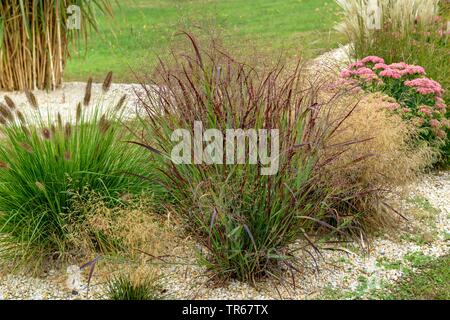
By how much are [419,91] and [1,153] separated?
3.67 m

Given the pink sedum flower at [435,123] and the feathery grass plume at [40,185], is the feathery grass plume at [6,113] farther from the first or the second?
the pink sedum flower at [435,123]

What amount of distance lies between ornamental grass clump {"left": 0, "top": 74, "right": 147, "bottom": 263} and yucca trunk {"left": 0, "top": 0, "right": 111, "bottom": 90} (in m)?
4.62

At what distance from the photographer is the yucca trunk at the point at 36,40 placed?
9.48 metres

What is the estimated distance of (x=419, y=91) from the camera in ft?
20.9

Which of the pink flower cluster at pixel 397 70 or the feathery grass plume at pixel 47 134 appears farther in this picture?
the pink flower cluster at pixel 397 70

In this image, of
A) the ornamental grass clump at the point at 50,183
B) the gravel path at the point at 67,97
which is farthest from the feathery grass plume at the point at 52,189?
the gravel path at the point at 67,97

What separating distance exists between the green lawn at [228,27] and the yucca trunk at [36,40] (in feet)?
1.46

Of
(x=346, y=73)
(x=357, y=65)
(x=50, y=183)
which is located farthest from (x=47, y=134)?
(x=357, y=65)

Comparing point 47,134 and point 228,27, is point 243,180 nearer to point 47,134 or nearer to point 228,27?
point 47,134

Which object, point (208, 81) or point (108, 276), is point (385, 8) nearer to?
point (208, 81)

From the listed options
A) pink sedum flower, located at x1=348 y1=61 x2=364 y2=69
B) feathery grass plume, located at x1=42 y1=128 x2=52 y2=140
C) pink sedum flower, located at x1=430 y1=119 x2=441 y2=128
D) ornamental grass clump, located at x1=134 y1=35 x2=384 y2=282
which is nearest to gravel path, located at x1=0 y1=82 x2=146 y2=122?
pink sedum flower, located at x1=348 y1=61 x2=364 y2=69

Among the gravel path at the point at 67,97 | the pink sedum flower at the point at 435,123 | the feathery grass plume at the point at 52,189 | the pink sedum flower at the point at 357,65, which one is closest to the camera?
the feathery grass plume at the point at 52,189

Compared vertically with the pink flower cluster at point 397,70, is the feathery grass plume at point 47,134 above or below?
below

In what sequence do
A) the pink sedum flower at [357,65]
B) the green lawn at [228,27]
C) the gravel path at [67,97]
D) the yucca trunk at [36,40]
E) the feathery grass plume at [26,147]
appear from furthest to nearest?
the green lawn at [228,27] → the yucca trunk at [36,40] → the gravel path at [67,97] → the pink sedum flower at [357,65] → the feathery grass plume at [26,147]
